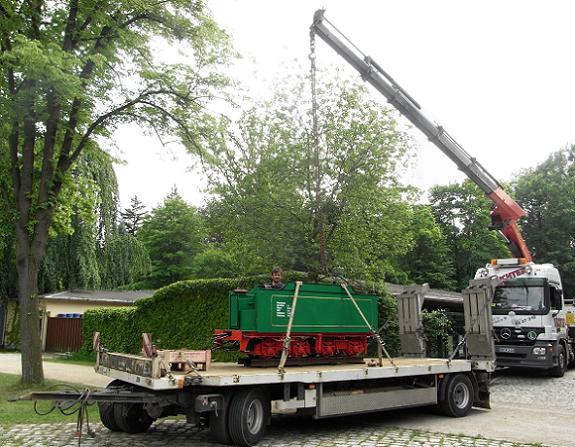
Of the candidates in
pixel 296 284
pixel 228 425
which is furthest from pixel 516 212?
pixel 228 425

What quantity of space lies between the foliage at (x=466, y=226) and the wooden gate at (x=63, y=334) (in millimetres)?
28252

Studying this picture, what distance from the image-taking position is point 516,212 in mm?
19219

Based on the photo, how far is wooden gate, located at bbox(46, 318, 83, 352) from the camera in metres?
32.2

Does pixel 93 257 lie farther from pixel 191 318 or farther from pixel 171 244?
pixel 171 244

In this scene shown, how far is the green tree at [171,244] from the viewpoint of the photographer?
47406 mm

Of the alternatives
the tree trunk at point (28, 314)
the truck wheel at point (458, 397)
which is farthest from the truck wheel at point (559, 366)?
the tree trunk at point (28, 314)

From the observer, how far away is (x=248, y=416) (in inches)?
A: 340

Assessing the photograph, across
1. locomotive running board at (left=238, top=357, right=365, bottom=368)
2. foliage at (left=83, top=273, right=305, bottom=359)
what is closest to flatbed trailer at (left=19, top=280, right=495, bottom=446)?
locomotive running board at (left=238, top=357, right=365, bottom=368)

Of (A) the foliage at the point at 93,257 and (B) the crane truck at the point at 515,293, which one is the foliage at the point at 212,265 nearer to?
(A) the foliage at the point at 93,257

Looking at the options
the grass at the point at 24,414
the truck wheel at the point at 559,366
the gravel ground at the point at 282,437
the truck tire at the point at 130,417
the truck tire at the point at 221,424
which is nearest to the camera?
the truck tire at the point at 221,424

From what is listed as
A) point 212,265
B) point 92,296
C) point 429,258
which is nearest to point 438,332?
point 92,296

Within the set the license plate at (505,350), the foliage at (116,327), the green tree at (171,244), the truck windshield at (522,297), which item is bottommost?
the license plate at (505,350)

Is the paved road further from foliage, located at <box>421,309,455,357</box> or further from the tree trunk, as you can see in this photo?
the tree trunk

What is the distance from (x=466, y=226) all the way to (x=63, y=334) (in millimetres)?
31431
